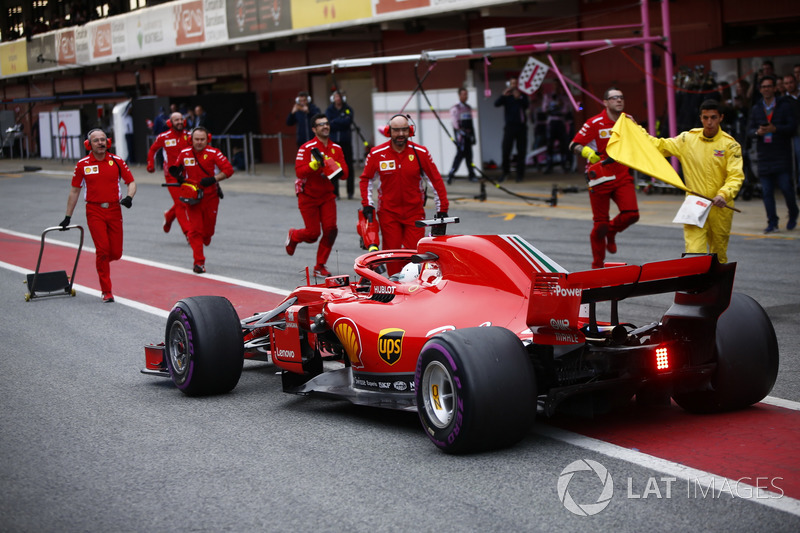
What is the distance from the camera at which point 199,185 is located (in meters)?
14.3

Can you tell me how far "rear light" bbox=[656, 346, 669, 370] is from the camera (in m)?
6.00

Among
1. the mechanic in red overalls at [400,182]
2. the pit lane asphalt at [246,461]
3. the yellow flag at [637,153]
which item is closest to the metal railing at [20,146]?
the pit lane asphalt at [246,461]

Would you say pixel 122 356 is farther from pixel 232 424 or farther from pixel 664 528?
pixel 664 528

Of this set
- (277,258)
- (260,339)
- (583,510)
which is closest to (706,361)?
(583,510)

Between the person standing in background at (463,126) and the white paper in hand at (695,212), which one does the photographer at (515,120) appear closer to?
the person standing in background at (463,126)

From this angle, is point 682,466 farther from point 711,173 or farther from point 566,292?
point 711,173

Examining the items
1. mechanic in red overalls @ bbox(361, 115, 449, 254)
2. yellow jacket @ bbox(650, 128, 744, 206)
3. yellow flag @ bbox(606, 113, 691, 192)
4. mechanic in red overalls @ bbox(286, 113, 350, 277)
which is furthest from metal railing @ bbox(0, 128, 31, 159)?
yellow flag @ bbox(606, 113, 691, 192)

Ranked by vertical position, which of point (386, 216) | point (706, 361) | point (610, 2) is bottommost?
point (706, 361)

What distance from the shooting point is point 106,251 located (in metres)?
12.5

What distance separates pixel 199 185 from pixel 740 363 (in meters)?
9.49

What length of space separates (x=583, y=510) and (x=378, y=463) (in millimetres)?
1358

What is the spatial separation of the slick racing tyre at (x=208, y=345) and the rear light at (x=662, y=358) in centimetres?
307

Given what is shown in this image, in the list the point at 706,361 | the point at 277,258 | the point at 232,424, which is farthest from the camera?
the point at 277,258

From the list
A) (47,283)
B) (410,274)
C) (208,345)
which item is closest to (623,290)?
(410,274)
